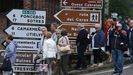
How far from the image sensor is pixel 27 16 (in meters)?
17.3

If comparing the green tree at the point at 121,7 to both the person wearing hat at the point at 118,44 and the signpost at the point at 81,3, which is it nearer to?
the signpost at the point at 81,3

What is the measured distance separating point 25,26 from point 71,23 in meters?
3.34

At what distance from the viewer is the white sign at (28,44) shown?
17.3 m

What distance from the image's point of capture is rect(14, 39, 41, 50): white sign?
17.3 metres

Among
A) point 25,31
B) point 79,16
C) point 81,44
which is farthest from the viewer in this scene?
point 79,16

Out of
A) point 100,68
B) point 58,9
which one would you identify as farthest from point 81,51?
point 58,9

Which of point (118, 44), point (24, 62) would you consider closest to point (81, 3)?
point (118, 44)

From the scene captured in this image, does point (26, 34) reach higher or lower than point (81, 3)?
lower

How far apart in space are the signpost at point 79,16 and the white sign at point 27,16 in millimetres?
2741

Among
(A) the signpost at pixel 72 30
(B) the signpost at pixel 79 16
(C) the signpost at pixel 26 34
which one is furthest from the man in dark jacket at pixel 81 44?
(C) the signpost at pixel 26 34

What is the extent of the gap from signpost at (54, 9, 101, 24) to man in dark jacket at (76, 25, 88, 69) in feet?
1.47

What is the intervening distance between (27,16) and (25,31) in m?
0.49

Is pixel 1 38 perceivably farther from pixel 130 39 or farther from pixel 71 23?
pixel 130 39

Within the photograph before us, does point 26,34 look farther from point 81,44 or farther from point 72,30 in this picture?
point 72,30
